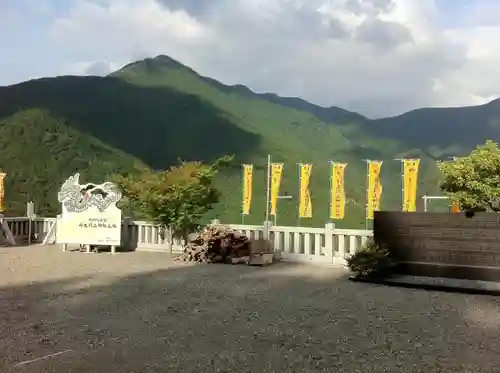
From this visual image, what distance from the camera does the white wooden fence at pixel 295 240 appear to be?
12781mm

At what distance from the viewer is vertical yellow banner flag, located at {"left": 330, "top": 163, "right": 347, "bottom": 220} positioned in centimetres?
1920

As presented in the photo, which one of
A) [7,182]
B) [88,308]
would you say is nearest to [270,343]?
[88,308]

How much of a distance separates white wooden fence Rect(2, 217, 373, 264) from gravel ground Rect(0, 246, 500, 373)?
1.96 metres

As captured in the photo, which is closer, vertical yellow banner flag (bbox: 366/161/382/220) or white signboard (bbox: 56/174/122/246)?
white signboard (bbox: 56/174/122/246)

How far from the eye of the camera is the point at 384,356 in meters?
5.34

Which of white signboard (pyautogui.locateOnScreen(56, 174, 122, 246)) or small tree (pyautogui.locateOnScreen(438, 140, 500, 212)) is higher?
small tree (pyautogui.locateOnScreen(438, 140, 500, 212))

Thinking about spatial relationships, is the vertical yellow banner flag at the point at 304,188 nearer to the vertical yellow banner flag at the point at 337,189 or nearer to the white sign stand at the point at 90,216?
the vertical yellow banner flag at the point at 337,189

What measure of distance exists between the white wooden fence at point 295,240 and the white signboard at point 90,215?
102 cm

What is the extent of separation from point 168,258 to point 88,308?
650 cm

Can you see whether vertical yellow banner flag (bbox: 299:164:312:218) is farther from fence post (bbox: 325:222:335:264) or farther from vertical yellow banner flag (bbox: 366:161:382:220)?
fence post (bbox: 325:222:335:264)

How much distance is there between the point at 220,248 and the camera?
1346 cm

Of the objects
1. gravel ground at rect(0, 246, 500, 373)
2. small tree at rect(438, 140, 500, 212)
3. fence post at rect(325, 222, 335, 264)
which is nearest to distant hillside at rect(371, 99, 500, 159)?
small tree at rect(438, 140, 500, 212)

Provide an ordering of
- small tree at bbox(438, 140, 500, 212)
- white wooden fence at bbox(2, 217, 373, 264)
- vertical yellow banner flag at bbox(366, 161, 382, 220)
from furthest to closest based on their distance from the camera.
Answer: vertical yellow banner flag at bbox(366, 161, 382, 220) < small tree at bbox(438, 140, 500, 212) < white wooden fence at bbox(2, 217, 373, 264)

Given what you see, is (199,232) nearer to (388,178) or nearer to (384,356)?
(384,356)
